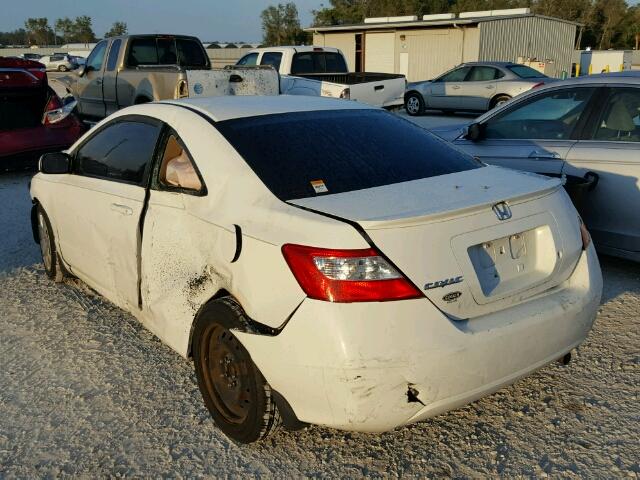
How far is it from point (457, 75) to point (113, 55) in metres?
10.1

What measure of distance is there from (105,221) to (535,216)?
8.29 ft

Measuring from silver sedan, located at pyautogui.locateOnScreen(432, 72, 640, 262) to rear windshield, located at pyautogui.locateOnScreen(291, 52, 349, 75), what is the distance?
8051 mm

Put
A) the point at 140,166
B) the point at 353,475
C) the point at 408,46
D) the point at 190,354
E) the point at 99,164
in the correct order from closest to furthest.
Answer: the point at 353,475
the point at 190,354
the point at 140,166
the point at 99,164
the point at 408,46

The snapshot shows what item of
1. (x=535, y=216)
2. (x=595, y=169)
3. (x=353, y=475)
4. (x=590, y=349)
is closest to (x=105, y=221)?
(x=353, y=475)

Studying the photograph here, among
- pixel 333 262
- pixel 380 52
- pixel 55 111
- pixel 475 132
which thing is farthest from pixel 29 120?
pixel 380 52

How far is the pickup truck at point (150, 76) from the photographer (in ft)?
33.0

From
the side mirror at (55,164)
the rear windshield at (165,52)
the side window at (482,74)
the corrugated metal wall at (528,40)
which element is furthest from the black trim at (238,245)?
the corrugated metal wall at (528,40)

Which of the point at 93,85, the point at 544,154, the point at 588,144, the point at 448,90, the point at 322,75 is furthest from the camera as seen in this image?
the point at 448,90

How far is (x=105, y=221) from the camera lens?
396cm

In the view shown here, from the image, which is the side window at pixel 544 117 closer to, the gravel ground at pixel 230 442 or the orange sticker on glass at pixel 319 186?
the gravel ground at pixel 230 442

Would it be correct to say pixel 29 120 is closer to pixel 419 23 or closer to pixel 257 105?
pixel 257 105

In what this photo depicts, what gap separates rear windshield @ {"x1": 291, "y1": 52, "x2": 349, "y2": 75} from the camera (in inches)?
526

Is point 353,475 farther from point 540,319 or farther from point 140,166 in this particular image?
point 140,166

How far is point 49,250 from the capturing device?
506cm
